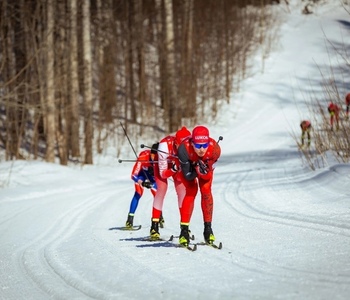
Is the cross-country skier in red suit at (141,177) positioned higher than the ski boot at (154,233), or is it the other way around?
the cross-country skier in red suit at (141,177)

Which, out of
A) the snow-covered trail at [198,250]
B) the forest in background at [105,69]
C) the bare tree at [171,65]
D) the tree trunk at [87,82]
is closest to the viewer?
the snow-covered trail at [198,250]

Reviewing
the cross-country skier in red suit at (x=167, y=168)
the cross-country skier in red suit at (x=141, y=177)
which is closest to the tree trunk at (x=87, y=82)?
the cross-country skier in red suit at (x=141, y=177)

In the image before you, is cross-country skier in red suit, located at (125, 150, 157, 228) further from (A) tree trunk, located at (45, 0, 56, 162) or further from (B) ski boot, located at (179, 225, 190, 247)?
(A) tree trunk, located at (45, 0, 56, 162)

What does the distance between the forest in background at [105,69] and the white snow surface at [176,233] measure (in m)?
3.47

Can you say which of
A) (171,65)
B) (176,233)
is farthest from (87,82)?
(176,233)

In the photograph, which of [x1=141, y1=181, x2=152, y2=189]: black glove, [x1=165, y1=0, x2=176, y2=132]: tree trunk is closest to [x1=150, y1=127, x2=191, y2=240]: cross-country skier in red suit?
[x1=141, y1=181, x2=152, y2=189]: black glove

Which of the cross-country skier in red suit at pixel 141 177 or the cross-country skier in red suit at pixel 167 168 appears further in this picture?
the cross-country skier in red suit at pixel 141 177

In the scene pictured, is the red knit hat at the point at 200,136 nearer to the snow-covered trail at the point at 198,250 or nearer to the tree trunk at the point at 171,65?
the snow-covered trail at the point at 198,250

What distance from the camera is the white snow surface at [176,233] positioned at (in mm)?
5961

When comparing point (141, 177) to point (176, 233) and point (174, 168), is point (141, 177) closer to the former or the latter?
point (176, 233)

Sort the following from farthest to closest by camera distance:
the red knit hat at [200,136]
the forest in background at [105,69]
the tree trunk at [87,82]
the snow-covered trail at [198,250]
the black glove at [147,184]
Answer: the tree trunk at [87,82] → the forest in background at [105,69] → the black glove at [147,184] → the red knit hat at [200,136] → the snow-covered trail at [198,250]

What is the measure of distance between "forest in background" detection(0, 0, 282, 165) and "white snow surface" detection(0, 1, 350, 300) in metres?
3.47

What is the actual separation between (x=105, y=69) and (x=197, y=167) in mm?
24322

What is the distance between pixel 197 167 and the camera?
801 cm
